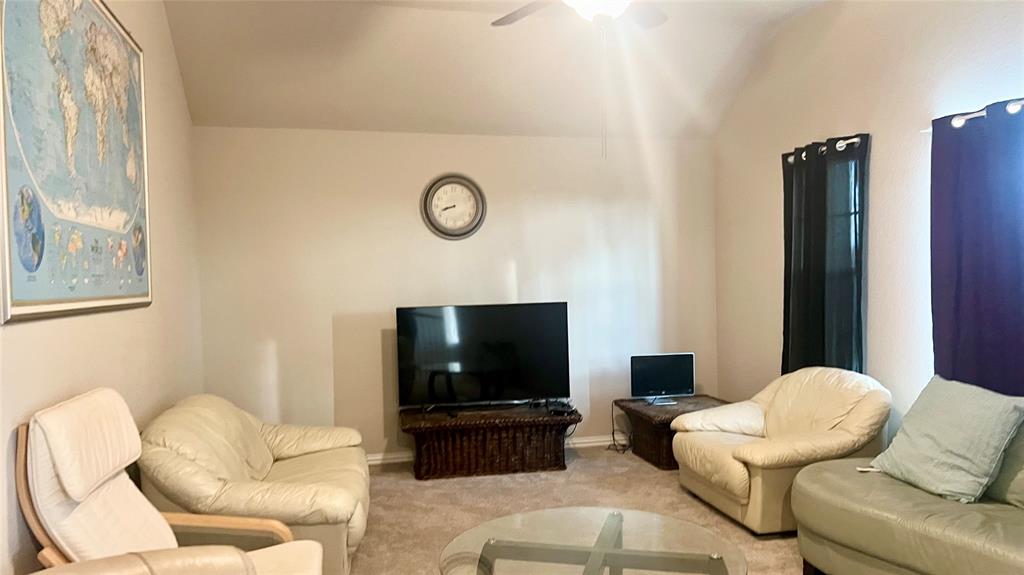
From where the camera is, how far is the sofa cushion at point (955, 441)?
2529 millimetres

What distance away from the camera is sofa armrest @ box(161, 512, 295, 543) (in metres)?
2.38

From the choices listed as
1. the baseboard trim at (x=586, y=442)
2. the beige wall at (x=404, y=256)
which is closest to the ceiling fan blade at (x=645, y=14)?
the beige wall at (x=404, y=256)

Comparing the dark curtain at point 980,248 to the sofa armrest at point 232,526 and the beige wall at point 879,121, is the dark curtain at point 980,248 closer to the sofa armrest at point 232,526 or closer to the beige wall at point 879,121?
the beige wall at point 879,121

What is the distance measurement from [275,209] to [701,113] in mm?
3316

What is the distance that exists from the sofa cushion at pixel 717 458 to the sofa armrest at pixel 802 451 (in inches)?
5.0

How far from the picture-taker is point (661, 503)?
12.6 feet

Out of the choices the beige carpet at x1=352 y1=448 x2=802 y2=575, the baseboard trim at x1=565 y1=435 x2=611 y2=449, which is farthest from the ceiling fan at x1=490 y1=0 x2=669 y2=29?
the baseboard trim at x1=565 y1=435 x2=611 y2=449

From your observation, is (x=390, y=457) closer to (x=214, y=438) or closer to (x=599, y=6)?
(x=214, y=438)

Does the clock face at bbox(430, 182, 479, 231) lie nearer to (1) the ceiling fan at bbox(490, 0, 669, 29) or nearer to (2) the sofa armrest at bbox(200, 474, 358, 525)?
(1) the ceiling fan at bbox(490, 0, 669, 29)

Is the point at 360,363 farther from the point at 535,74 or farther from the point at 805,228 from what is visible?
the point at 805,228

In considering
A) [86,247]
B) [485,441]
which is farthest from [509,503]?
[86,247]

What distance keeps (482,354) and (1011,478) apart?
119 inches

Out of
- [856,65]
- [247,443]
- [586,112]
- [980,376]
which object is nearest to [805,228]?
[856,65]

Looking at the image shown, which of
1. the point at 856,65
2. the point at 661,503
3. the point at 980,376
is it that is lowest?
the point at 661,503
